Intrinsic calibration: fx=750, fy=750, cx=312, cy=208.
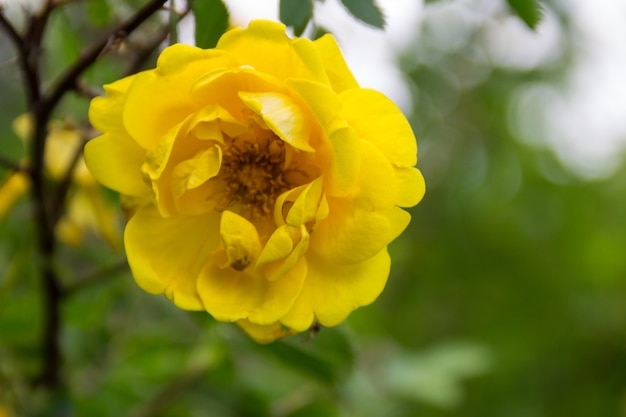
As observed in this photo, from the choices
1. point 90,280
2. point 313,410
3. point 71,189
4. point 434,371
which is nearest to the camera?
point 90,280

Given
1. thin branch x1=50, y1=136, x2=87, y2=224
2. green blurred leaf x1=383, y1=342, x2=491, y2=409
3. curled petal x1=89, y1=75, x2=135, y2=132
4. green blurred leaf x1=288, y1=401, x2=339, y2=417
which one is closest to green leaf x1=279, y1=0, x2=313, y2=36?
curled petal x1=89, y1=75, x2=135, y2=132

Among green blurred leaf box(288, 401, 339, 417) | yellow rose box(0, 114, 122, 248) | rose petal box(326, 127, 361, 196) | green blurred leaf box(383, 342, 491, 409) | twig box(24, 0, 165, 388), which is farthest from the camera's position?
green blurred leaf box(383, 342, 491, 409)

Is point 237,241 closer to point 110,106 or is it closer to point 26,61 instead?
point 110,106

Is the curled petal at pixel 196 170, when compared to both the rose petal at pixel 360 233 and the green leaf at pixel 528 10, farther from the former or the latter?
the green leaf at pixel 528 10

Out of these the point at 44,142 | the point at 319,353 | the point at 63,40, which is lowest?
the point at 319,353

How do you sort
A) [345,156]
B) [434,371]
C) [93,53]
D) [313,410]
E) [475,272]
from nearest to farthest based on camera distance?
[345,156], [93,53], [313,410], [434,371], [475,272]

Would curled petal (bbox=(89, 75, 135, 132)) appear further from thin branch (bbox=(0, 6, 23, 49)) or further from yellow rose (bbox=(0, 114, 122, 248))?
yellow rose (bbox=(0, 114, 122, 248))

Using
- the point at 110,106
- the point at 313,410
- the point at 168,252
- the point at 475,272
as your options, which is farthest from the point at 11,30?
the point at 475,272
